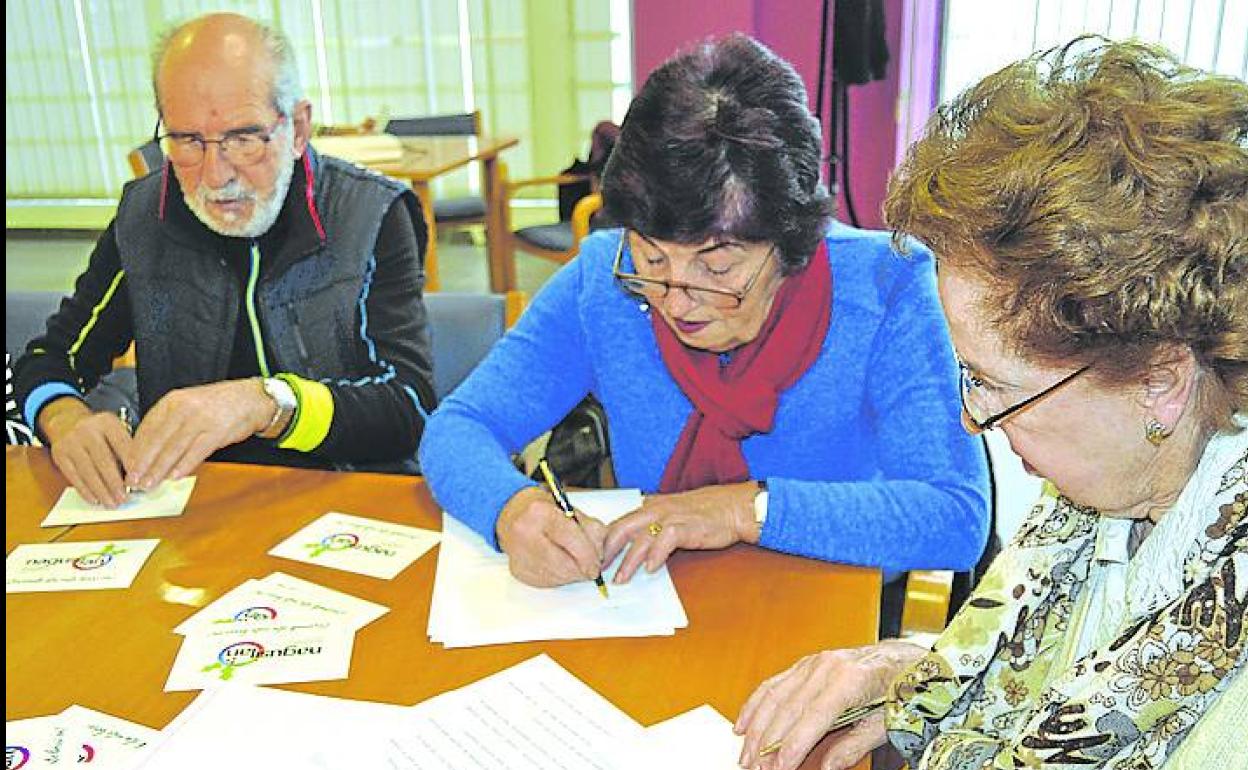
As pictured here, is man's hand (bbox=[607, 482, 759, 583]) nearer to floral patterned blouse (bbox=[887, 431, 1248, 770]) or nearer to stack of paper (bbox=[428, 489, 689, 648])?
stack of paper (bbox=[428, 489, 689, 648])

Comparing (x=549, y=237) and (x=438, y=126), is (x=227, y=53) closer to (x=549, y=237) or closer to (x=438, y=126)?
(x=549, y=237)

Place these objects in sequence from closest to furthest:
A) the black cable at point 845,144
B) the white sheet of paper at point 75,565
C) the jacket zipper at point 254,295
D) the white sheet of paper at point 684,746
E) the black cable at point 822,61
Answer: the white sheet of paper at point 684,746 → the white sheet of paper at point 75,565 → the jacket zipper at point 254,295 → the black cable at point 822,61 → the black cable at point 845,144

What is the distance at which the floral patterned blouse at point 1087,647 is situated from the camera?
3.06 ft

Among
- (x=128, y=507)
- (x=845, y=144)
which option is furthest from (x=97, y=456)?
(x=845, y=144)

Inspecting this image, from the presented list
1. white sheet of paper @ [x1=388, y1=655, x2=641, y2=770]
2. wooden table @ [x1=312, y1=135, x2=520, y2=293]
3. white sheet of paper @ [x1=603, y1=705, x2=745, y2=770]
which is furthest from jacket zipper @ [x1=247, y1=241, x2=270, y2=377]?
wooden table @ [x1=312, y1=135, x2=520, y2=293]

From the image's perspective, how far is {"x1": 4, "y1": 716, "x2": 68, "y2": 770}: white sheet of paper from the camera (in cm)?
→ 113

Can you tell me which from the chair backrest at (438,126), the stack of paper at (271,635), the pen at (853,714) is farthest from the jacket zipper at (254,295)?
the chair backrest at (438,126)

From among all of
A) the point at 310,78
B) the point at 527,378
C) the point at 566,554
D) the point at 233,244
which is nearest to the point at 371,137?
the point at 310,78

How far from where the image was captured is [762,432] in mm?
1689

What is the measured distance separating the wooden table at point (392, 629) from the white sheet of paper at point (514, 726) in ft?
0.09

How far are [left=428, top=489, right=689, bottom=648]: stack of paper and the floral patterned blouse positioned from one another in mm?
325

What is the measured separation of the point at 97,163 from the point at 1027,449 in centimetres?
778

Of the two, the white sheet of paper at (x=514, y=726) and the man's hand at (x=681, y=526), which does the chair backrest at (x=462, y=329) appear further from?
the white sheet of paper at (x=514, y=726)

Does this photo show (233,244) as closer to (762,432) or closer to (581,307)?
(581,307)
